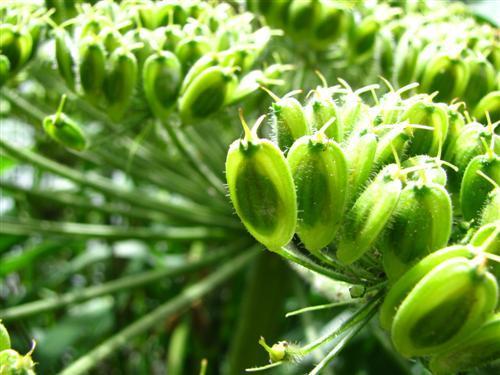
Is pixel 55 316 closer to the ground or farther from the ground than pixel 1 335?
closer to the ground

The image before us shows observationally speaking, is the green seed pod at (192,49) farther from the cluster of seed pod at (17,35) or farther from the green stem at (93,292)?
the green stem at (93,292)

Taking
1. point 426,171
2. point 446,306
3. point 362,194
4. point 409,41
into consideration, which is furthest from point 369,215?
point 409,41

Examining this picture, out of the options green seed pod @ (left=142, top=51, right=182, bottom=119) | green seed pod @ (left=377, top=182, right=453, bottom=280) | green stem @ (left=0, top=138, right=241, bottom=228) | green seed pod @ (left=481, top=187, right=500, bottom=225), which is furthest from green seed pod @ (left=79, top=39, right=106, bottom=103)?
green seed pod @ (left=481, top=187, right=500, bottom=225)

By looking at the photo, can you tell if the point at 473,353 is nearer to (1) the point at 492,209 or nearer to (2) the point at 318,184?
(1) the point at 492,209

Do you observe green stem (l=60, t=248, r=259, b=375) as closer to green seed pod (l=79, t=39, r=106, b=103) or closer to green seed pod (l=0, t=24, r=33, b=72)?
green seed pod (l=79, t=39, r=106, b=103)

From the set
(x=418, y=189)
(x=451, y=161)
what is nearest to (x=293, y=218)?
(x=418, y=189)

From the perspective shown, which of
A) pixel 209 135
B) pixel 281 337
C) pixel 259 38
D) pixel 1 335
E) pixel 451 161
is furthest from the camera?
pixel 281 337

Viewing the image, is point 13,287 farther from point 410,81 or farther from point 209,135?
point 410,81

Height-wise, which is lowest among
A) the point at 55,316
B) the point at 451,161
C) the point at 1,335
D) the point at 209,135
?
the point at 55,316
